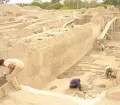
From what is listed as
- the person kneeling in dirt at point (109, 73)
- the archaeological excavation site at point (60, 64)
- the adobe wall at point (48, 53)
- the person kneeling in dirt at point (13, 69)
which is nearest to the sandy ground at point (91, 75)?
the archaeological excavation site at point (60, 64)

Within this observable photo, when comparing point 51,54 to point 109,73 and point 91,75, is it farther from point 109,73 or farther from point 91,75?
point 109,73

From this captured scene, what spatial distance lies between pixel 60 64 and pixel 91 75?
1628 mm

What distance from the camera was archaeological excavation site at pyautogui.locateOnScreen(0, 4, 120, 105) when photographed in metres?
5.30

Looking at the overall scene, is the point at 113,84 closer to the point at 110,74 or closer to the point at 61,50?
the point at 110,74

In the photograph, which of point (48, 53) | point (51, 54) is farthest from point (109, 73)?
point (48, 53)

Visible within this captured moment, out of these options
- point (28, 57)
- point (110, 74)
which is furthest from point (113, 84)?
point (28, 57)

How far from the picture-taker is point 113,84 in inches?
418

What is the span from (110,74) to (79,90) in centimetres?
220

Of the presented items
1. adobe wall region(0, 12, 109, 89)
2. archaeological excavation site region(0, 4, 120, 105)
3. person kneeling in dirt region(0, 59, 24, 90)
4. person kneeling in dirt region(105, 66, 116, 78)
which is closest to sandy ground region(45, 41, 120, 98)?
archaeological excavation site region(0, 4, 120, 105)

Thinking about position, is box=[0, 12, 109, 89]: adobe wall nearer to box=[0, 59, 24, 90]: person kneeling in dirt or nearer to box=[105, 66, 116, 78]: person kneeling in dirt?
box=[105, 66, 116, 78]: person kneeling in dirt

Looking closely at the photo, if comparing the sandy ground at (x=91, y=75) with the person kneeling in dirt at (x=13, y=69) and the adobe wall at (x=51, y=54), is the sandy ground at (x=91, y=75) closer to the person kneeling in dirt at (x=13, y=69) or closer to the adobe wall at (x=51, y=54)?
the adobe wall at (x=51, y=54)

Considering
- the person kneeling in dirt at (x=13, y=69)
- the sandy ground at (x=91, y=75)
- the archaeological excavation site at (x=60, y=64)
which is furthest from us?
the sandy ground at (x=91, y=75)

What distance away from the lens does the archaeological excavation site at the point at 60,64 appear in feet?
17.4

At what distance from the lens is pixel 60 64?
11906 millimetres
